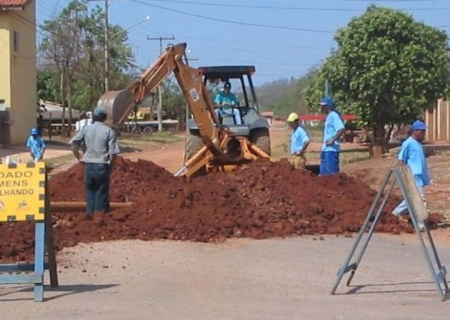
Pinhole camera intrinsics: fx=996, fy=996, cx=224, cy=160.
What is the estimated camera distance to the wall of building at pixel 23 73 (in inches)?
2028

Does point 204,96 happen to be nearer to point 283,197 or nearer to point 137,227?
point 283,197

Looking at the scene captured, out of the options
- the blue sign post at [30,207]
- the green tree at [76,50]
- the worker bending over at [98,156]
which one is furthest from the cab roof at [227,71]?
the green tree at [76,50]

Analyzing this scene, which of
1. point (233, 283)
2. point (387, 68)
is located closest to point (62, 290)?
point (233, 283)

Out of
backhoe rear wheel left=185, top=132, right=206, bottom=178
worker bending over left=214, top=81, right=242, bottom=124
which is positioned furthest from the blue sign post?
worker bending over left=214, top=81, right=242, bottom=124

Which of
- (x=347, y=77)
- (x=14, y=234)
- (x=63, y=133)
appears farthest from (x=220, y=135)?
(x=63, y=133)

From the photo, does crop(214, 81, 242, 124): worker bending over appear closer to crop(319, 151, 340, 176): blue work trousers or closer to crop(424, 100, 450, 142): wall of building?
crop(319, 151, 340, 176): blue work trousers

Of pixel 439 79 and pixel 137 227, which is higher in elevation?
pixel 439 79

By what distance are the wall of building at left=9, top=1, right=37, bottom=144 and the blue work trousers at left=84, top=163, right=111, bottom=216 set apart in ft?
125

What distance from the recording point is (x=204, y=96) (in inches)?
802

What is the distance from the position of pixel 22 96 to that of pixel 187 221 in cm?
4029

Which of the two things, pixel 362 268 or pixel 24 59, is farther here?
pixel 24 59

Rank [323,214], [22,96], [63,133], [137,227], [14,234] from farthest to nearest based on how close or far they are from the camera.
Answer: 1. [63,133]
2. [22,96]
3. [323,214]
4. [137,227]
5. [14,234]

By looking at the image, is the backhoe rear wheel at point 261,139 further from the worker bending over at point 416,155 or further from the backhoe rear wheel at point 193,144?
the worker bending over at point 416,155

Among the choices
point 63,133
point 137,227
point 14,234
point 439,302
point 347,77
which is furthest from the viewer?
point 63,133
